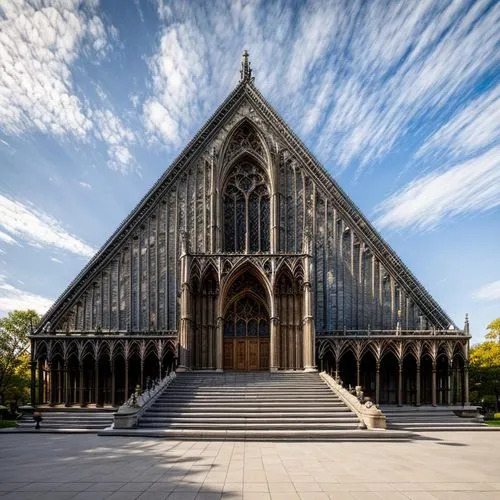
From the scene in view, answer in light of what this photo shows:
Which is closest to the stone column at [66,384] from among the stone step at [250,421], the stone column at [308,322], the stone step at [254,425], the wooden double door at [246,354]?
the wooden double door at [246,354]

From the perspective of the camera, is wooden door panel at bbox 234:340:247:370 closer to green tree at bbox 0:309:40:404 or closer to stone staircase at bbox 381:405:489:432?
stone staircase at bbox 381:405:489:432

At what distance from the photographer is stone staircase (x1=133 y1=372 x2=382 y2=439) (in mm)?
17419

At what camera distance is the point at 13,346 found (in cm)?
4488

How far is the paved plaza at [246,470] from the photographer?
9414mm

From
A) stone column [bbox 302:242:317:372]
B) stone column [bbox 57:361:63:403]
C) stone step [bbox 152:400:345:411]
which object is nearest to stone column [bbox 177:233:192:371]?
stone step [bbox 152:400:345:411]

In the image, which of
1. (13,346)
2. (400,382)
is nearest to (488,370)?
(400,382)

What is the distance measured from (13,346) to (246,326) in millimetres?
30087

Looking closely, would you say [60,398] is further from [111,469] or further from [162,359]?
[111,469]

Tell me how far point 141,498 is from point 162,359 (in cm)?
1886

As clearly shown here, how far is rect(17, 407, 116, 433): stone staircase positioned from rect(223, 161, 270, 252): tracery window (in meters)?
14.0

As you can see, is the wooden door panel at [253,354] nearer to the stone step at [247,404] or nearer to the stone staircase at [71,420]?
the stone step at [247,404]

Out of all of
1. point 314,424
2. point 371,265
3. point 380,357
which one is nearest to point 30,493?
point 314,424

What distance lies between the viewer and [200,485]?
9.92 m

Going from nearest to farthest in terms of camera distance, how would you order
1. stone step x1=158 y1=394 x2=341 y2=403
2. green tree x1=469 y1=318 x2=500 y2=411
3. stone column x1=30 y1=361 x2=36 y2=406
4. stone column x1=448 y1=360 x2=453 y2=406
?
stone step x1=158 y1=394 x2=341 y2=403 → stone column x1=30 y1=361 x2=36 y2=406 → stone column x1=448 y1=360 x2=453 y2=406 → green tree x1=469 y1=318 x2=500 y2=411
